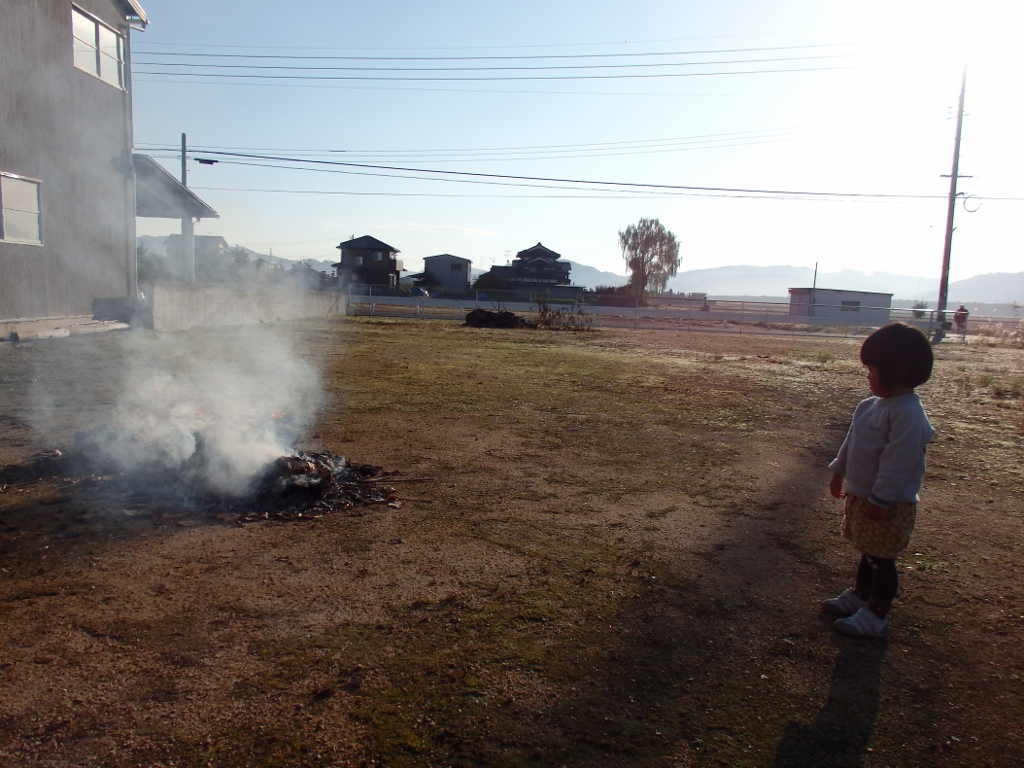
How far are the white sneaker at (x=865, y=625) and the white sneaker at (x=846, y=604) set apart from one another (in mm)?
135

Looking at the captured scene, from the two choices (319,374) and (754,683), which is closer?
(754,683)

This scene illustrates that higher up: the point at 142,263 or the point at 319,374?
the point at 142,263

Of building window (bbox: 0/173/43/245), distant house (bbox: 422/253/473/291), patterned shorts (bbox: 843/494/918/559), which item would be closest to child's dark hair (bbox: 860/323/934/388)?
patterned shorts (bbox: 843/494/918/559)

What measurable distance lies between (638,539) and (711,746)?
179cm

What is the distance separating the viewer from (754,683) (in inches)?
95.3

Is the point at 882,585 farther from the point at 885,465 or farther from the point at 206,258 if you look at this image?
the point at 206,258

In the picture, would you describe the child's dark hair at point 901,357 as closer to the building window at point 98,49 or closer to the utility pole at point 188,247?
the building window at point 98,49

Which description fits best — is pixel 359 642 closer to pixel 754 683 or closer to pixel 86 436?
pixel 754 683

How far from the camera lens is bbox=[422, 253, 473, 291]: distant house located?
71.8m

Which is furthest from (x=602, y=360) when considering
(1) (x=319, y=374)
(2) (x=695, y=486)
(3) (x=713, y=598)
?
(3) (x=713, y=598)

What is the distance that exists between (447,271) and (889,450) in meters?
71.4

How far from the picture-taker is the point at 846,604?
117 inches

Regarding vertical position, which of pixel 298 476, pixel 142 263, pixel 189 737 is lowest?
pixel 189 737

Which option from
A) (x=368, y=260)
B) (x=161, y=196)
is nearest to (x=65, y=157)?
(x=161, y=196)
